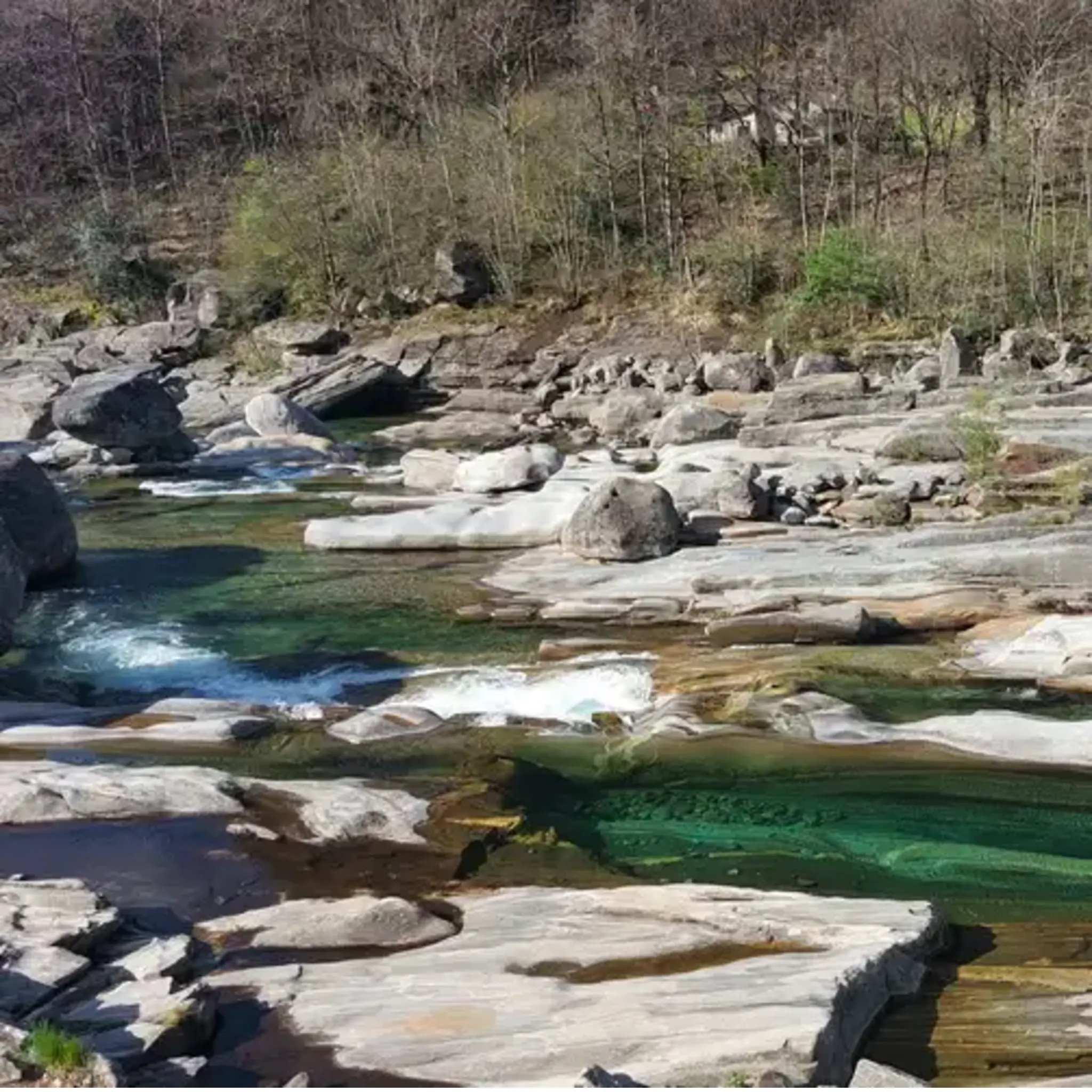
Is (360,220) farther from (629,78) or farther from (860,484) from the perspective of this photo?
(860,484)

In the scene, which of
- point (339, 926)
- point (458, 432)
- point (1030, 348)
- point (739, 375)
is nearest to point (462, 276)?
point (458, 432)

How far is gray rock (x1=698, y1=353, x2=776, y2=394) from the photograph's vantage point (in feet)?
99.8

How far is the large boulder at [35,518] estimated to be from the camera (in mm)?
17844

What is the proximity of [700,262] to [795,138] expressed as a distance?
5526mm

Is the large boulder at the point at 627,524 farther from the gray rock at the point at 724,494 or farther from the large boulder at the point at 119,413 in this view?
the large boulder at the point at 119,413

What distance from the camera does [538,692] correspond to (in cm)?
1280

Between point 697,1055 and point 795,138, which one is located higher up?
point 795,138

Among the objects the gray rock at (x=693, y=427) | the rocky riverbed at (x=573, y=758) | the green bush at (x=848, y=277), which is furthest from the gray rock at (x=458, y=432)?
the green bush at (x=848, y=277)

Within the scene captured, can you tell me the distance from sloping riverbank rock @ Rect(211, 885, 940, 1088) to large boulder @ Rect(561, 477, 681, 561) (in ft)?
26.6

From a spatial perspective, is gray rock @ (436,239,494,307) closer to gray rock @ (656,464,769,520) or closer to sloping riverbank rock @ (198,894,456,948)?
gray rock @ (656,464,769,520)

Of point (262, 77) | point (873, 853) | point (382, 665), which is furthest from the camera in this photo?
point (262, 77)

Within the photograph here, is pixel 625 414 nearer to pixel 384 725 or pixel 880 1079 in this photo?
pixel 384 725

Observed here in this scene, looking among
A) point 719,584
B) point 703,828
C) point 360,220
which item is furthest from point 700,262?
point 703,828

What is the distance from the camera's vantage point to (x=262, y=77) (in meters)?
56.3
